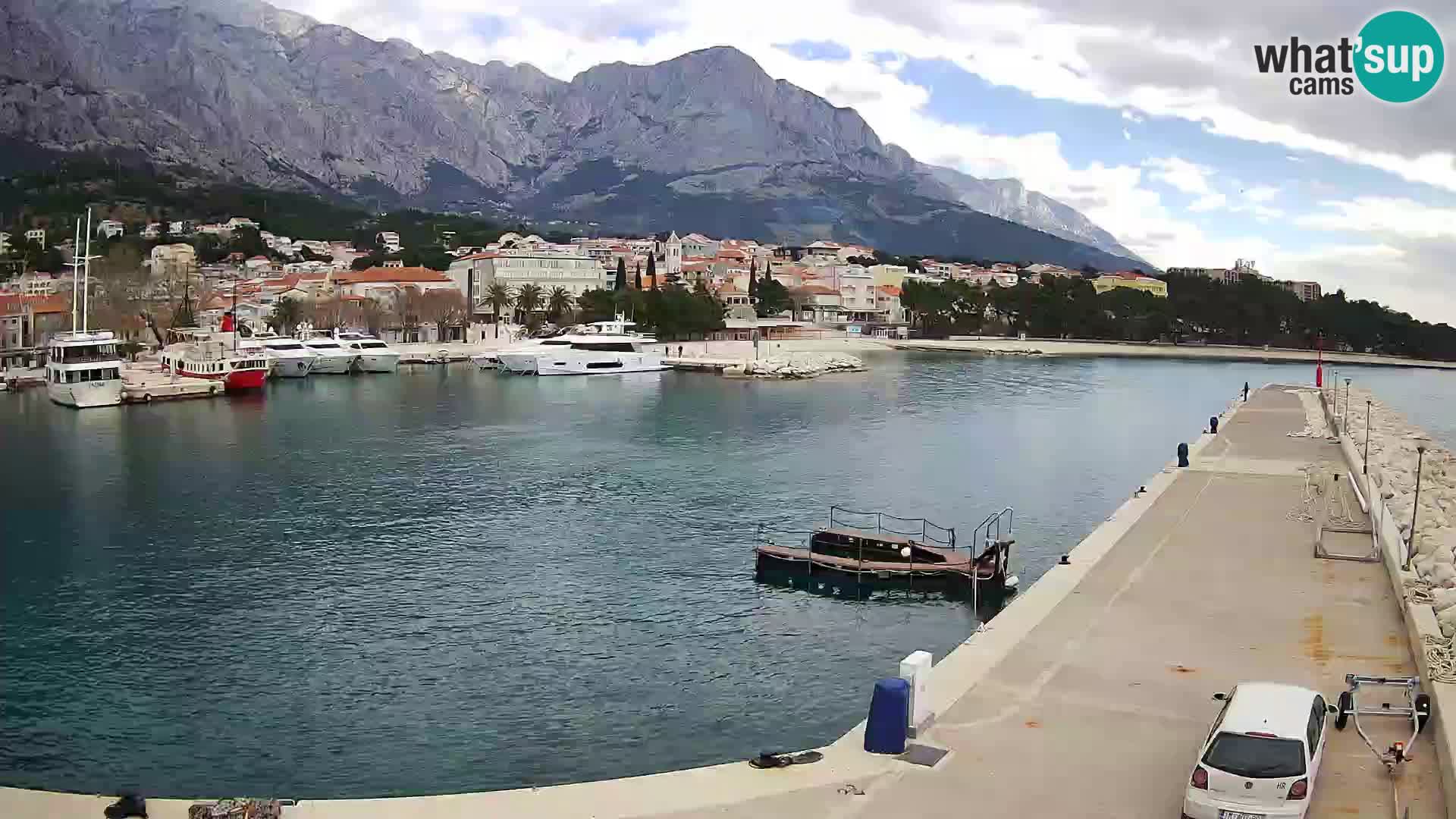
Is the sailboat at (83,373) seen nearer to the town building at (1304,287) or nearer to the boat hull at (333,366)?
the boat hull at (333,366)

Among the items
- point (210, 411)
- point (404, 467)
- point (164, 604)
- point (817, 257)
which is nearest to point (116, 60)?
point (817, 257)

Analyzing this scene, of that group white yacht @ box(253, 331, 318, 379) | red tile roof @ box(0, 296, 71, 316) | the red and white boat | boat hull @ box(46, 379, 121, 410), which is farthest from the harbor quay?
red tile roof @ box(0, 296, 71, 316)

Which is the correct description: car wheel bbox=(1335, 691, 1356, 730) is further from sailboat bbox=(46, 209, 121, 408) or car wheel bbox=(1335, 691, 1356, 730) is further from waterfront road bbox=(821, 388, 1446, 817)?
sailboat bbox=(46, 209, 121, 408)

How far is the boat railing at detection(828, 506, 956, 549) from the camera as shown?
66.0 feet

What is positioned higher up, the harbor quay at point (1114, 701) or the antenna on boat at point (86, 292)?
the antenna on boat at point (86, 292)

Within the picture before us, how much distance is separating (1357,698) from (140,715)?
11.4 m

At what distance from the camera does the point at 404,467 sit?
1143 inches

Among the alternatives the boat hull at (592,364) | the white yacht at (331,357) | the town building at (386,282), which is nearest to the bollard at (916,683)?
the boat hull at (592,364)

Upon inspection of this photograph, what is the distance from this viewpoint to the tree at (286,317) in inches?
2953

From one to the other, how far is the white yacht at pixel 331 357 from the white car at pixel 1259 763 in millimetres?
59614

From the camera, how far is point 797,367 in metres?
64.6

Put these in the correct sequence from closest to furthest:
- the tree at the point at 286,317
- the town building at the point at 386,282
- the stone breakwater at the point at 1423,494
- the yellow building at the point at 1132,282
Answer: the stone breakwater at the point at 1423,494 → the tree at the point at 286,317 → the town building at the point at 386,282 → the yellow building at the point at 1132,282

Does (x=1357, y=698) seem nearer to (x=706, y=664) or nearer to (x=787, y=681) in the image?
(x=787, y=681)

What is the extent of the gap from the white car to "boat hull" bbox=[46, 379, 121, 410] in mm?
45150
